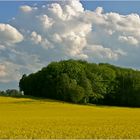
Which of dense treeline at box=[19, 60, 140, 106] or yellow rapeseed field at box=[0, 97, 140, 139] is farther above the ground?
dense treeline at box=[19, 60, 140, 106]

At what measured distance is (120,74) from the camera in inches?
5866

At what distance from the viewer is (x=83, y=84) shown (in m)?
126

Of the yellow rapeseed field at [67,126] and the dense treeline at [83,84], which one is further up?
the dense treeline at [83,84]

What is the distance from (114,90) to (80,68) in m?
12.5

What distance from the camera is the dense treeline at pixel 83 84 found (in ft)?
399

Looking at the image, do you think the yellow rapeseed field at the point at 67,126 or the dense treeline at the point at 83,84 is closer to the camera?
→ the yellow rapeseed field at the point at 67,126

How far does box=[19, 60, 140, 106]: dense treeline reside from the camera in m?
122

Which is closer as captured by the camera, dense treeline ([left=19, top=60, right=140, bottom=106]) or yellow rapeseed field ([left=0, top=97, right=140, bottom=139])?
yellow rapeseed field ([left=0, top=97, right=140, bottom=139])

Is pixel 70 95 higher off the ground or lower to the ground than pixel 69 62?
lower

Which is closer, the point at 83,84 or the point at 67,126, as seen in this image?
the point at 67,126

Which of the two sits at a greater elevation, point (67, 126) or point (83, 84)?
point (83, 84)

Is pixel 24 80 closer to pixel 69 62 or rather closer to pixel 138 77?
pixel 69 62

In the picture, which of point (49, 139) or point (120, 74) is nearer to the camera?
point (49, 139)

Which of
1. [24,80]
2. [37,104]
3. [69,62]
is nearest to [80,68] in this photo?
[69,62]
